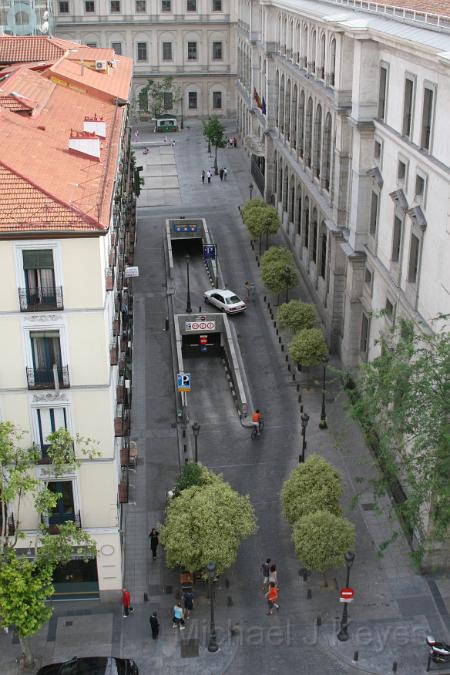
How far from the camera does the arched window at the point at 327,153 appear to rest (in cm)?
5491

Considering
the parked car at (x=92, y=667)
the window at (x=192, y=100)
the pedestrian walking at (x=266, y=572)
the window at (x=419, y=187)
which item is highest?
the window at (x=419, y=187)

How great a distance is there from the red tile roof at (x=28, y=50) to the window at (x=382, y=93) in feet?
100

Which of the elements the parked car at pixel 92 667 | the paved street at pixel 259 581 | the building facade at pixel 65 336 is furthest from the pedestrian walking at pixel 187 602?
the parked car at pixel 92 667

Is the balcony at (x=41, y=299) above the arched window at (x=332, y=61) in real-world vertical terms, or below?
below

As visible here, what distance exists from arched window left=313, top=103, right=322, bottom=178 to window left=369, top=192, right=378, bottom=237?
503 inches

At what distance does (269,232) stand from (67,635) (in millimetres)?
42453

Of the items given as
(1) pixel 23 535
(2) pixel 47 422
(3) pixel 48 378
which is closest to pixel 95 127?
(3) pixel 48 378

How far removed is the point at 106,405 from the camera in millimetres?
29703

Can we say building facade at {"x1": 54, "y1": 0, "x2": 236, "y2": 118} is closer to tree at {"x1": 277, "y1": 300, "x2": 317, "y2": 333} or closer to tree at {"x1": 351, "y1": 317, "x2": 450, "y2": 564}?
tree at {"x1": 277, "y1": 300, "x2": 317, "y2": 333}

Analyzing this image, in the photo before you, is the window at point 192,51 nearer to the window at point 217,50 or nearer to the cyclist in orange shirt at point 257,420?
the window at point 217,50

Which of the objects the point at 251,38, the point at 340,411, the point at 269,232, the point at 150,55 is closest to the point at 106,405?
the point at 340,411

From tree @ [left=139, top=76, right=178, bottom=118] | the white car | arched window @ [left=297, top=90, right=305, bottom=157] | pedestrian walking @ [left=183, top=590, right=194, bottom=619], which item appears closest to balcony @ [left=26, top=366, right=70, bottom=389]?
pedestrian walking @ [left=183, top=590, right=194, bottom=619]

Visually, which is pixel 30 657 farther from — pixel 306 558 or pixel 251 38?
pixel 251 38

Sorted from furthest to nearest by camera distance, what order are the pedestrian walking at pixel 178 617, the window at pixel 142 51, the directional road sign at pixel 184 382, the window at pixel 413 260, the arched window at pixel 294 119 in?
1. the window at pixel 142 51
2. the arched window at pixel 294 119
3. the directional road sign at pixel 184 382
4. the window at pixel 413 260
5. the pedestrian walking at pixel 178 617
